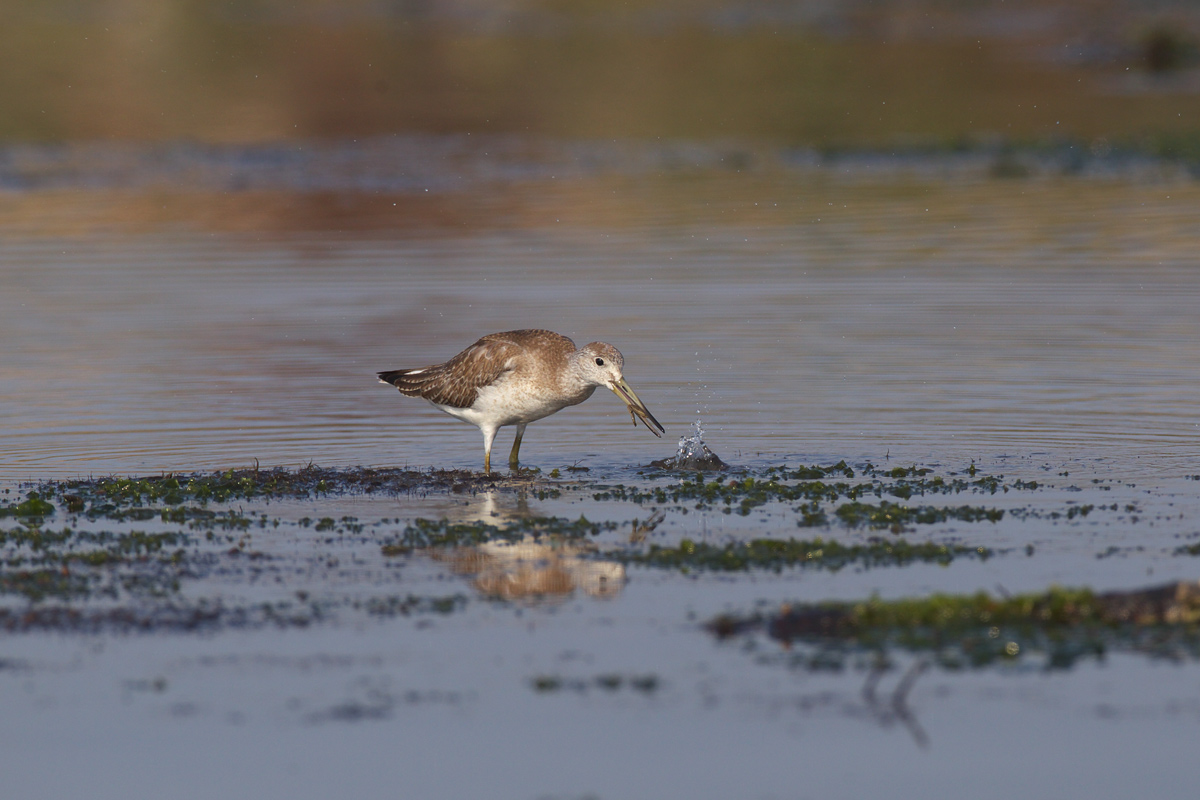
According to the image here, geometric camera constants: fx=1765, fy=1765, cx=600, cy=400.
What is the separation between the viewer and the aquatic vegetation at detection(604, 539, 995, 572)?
9492mm

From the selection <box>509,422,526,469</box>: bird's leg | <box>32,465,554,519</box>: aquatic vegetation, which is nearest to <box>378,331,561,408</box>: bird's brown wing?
<box>509,422,526,469</box>: bird's leg

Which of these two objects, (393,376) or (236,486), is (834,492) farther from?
(393,376)

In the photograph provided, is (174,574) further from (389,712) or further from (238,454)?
(238,454)

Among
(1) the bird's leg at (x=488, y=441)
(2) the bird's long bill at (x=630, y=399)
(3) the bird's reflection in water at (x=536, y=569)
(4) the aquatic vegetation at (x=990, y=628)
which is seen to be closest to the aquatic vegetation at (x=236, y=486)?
(1) the bird's leg at (x=488, y=441)

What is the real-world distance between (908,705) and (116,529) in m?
5.38

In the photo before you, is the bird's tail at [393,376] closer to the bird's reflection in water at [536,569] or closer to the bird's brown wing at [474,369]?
the bird's brown wing at [474,369]

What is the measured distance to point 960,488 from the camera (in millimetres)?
11484

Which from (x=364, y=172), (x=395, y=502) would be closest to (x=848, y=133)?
(x=364, y=172)

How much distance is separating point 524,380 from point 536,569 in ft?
10.5

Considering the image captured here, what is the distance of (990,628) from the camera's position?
7.98m

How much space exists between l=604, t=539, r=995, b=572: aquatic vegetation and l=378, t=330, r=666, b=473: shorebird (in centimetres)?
265

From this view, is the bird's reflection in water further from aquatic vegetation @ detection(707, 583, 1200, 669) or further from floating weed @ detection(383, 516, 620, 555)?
aquatic vegetation @ detection(707, 583, 1200, 669)

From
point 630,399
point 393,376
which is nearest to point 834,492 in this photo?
point 630,399

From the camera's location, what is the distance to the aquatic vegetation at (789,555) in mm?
9492
